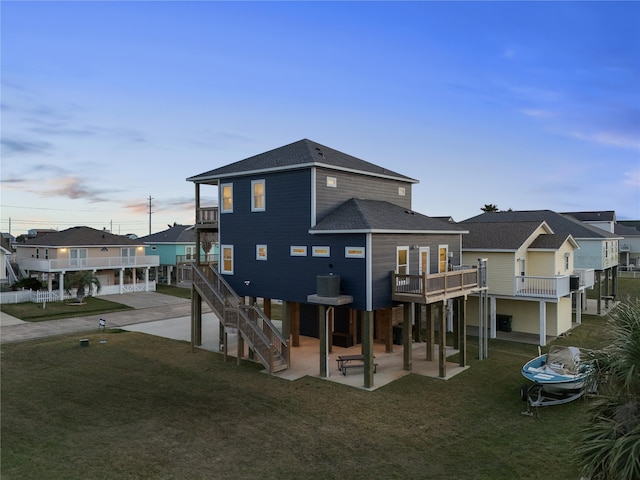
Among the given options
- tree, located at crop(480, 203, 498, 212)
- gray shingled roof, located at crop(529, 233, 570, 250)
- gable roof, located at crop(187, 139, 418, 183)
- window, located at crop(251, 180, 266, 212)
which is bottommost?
gray shingled roof, located at crop(529, 233, 570, 250)

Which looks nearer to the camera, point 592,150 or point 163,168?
point 592,150

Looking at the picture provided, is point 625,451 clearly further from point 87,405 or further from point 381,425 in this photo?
point 87,405

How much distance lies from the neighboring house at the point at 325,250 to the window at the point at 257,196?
47mm

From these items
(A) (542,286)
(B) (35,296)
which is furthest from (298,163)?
(B) (35,296)

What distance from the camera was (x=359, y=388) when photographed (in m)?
15.0

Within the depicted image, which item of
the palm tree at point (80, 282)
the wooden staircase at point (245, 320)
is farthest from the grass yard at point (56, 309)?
the wooden staircase at point (245, 320)

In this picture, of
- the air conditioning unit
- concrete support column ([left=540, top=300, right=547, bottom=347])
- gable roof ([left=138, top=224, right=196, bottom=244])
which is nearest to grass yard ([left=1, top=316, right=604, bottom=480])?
the air conditioning unit

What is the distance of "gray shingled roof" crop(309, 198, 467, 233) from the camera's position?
15695mm

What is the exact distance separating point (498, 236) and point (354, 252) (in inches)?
491

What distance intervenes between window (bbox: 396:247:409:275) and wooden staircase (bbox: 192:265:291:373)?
5.60m

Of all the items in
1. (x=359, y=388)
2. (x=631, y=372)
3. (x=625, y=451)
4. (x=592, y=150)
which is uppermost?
(x=592, y=150)

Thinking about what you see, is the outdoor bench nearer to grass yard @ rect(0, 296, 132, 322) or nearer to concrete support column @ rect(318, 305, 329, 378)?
concrete support column @ rect(318, 305, 329, 378)

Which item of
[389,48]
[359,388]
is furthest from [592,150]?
[359,388]

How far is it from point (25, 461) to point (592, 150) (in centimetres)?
3072
